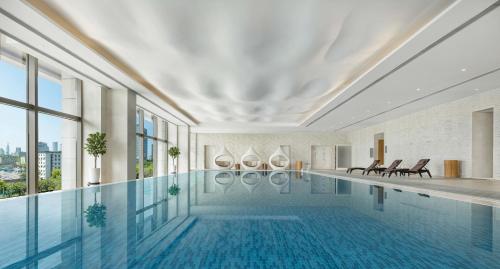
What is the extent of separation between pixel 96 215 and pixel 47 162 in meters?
4.21

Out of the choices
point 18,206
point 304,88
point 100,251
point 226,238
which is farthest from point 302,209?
point 304,88

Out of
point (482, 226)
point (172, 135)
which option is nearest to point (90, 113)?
point (482, 226)

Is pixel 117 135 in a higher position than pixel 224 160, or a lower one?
higher

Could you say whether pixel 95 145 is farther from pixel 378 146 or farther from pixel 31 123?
pixel 378 146

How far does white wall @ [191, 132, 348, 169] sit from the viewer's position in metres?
22.5

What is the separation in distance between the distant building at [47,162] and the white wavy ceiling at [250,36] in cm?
283

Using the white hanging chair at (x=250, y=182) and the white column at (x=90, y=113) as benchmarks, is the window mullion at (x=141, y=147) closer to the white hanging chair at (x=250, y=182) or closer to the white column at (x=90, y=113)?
the white column at (x=90, y=113)

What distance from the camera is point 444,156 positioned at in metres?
11.8

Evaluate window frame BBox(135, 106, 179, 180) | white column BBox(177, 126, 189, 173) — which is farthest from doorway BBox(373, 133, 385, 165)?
window frame BBox(135, 106, 179, 180)

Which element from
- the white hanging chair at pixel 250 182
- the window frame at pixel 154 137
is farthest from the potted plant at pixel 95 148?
the white hanging chair at pixel 250 182

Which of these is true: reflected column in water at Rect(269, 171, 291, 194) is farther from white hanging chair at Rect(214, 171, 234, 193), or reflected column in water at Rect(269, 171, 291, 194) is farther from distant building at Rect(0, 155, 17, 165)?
distant building at Rect(0, 155, 17, 165)

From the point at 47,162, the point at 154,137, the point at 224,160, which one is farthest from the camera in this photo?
the point at 224,160

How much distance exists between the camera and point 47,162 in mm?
7445

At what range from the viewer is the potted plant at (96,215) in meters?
3.71
